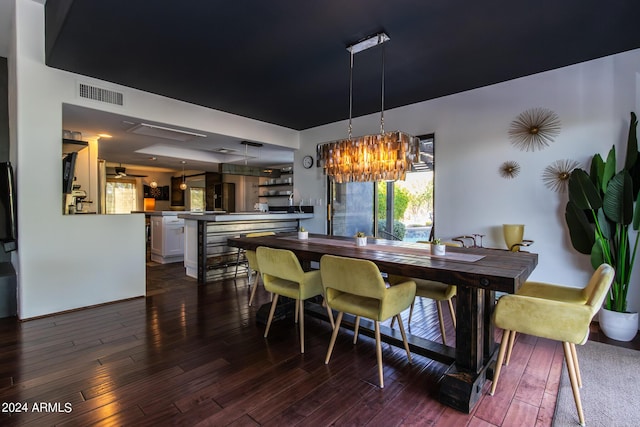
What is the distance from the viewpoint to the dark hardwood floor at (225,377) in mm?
1759

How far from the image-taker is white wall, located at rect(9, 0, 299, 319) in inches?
122

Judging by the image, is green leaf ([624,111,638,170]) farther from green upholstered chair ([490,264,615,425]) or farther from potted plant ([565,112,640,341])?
green upholstered chair ([490,264,615,425])

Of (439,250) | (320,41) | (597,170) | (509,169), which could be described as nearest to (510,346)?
(439,250)

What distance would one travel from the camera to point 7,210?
310 cm

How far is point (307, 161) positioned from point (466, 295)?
14.5ft

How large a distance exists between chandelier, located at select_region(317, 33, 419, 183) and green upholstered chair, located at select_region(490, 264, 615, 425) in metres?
1.54

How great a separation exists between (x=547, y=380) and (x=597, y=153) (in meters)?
2.37

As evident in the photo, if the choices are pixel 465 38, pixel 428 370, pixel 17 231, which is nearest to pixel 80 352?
pixel 17 231

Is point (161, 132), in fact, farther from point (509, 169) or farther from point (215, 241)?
point (509, 169)

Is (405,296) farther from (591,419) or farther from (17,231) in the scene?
(17,231)

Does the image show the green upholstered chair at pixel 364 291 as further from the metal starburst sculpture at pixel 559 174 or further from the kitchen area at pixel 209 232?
the kitchen area at pixel 209 232

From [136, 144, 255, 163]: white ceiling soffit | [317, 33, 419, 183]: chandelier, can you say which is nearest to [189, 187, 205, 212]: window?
[136, 144, 255, 163]: white ceiling soffit

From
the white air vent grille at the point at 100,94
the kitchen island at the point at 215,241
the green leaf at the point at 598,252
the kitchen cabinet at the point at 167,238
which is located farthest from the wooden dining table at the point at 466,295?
the kitchen cabinet at the point at 167,238

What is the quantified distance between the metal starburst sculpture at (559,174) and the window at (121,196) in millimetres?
11498
